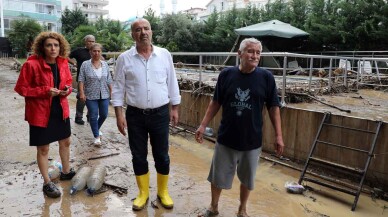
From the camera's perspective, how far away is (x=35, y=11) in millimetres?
43188

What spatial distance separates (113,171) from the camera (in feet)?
14.9

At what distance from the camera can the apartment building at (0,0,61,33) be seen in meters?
40.8

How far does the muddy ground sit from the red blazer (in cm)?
88

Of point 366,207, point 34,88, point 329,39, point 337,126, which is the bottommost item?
point 366,207

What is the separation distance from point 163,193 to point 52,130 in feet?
4.51

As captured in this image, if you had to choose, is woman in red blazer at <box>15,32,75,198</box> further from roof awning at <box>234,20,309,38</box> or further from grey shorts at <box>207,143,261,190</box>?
roof awning at <box>234,20,309,38</box>

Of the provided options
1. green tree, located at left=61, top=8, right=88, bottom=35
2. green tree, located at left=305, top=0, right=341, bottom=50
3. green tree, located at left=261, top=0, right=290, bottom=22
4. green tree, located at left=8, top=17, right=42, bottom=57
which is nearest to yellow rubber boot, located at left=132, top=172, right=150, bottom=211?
green tree, located at left=305, top=0, right=341, bottom=50

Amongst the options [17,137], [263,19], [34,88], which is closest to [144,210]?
[34,88]

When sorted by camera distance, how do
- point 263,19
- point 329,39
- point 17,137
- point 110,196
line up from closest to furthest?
point 110,196, point 17,137, point 329,39, point 263,19

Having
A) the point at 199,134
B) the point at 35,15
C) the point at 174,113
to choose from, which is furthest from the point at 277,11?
the point at 35,15

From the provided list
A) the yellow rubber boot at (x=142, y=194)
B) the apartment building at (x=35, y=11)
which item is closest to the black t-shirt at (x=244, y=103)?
the yellow rubber boot at (x=142, y=194)

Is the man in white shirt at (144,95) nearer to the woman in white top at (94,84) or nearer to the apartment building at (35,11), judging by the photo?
the woman in white top at (94,84)

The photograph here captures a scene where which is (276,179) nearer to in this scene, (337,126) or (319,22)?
(337,126)

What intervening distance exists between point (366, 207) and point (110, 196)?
3.07 metres
